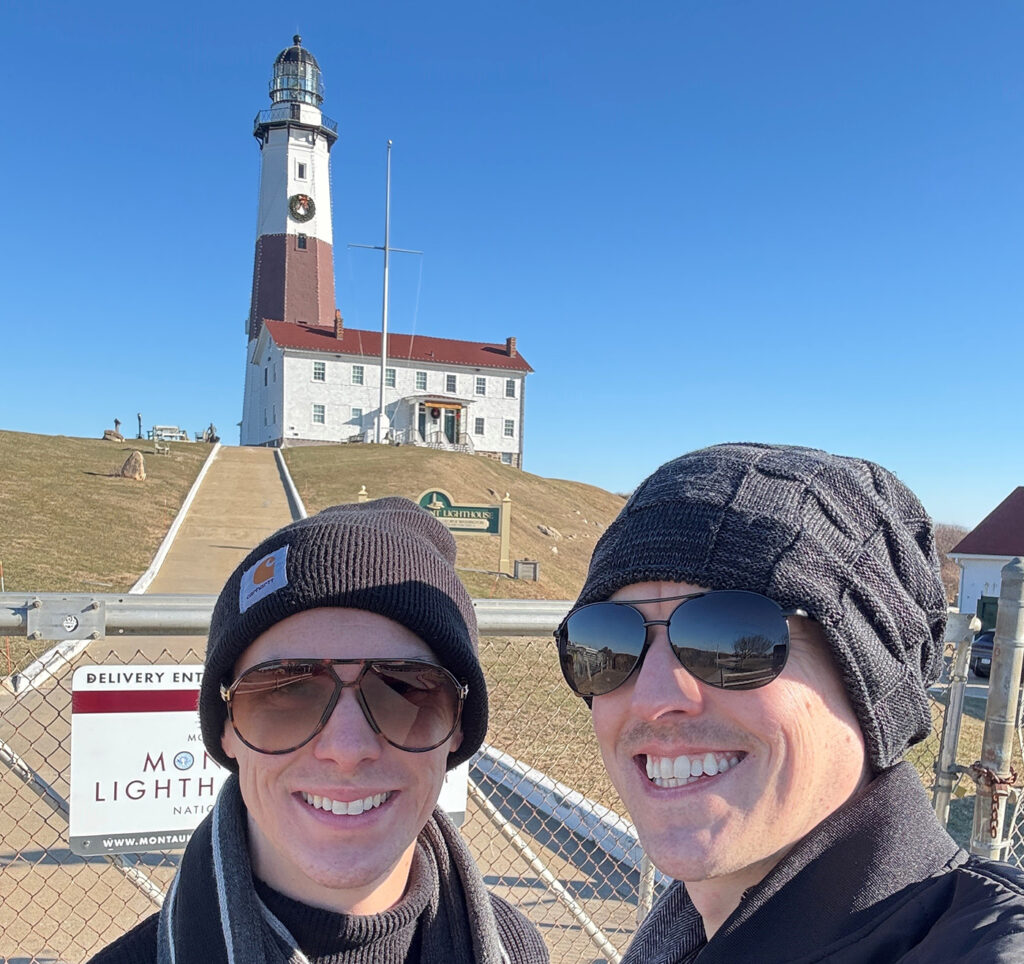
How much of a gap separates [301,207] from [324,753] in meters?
54.4

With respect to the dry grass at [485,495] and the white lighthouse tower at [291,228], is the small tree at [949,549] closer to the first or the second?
the dry grass at [485,495]

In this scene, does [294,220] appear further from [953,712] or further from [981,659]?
[953,712]

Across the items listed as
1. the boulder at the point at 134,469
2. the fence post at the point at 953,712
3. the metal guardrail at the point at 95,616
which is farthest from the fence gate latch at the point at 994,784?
the boulder at the point at 134,469

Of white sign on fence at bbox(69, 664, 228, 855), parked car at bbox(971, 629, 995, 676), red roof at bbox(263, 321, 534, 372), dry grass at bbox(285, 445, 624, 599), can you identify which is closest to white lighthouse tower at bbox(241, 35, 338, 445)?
red roof at bbox(263, 321, 534, 372)

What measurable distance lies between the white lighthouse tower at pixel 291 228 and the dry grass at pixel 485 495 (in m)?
13.3

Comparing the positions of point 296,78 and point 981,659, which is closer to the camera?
point 981,659

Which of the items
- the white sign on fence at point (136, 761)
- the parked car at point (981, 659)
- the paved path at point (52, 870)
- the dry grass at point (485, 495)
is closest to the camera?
the white sign on fence at point (136, 761)

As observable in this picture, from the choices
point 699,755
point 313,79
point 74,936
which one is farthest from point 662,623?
point 313,79

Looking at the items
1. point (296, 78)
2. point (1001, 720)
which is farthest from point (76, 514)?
point (296, 78)

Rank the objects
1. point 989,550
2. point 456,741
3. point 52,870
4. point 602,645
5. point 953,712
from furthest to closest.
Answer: point 989,550 < point 52,870 < point 953,712 < point 456,741 < point 602,645

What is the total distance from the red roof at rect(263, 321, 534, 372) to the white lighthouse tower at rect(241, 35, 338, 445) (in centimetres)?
207

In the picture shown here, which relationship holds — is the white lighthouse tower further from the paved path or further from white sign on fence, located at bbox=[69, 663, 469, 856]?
white sign on fence, located at bbox=[69, 663, 469, 856]

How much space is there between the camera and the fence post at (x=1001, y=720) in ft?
9.80

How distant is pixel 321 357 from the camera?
1939 inches
